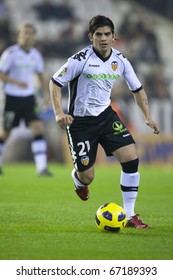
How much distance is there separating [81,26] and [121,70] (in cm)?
1733

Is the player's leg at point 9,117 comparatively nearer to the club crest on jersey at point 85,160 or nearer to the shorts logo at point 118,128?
the club crest on jersey at point 85,160

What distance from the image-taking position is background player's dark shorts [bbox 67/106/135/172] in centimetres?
849

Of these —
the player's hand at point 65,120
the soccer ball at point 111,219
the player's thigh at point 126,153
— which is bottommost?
the soccer ball at point 111,219

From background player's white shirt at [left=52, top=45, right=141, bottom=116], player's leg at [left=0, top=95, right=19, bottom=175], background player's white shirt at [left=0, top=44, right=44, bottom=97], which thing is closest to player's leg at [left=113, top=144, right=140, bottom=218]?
background player's white shirt at [left=52, top=45, right=141, bottom=116]

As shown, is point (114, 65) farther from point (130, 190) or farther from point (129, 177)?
point (130, 190)

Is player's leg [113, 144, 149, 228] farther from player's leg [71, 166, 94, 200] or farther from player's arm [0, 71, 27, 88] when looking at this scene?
player's arm [0, 71, 27, 88]

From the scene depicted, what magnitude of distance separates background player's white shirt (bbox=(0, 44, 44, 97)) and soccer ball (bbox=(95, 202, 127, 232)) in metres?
7.44

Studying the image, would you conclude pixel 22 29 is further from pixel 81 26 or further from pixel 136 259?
pixel 81 26

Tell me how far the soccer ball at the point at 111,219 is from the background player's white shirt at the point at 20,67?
24.4 ft

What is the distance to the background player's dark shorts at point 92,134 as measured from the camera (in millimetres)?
8492

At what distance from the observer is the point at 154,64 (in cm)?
2520

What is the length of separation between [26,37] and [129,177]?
695 cm

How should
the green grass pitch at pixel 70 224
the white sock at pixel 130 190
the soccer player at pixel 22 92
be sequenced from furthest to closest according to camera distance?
the soccer player at pixel 22 92 < the white sock at pixel 130 190 < the green grass pitch at pixel 70 224

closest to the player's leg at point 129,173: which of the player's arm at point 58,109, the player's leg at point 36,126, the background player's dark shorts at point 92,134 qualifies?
the background player's dark shorts at point 92,134
